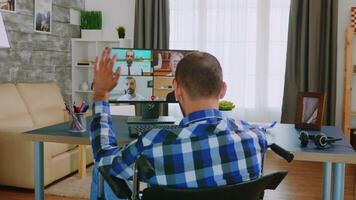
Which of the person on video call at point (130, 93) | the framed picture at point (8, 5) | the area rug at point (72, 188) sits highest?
the framed picture at point (8, 5)

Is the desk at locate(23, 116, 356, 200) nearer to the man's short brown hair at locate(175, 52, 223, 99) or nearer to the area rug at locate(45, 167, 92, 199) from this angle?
the man's short brown hair at locate(175, 52, 223, 99)

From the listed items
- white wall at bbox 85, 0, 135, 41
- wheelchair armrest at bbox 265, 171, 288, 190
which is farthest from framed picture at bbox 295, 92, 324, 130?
A: white wall at bbox 85, 0, 135, 41

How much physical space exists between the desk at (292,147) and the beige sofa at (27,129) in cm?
106

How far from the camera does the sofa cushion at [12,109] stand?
12.6 feet

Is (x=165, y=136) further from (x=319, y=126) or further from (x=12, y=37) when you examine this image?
(x=12, y=37)

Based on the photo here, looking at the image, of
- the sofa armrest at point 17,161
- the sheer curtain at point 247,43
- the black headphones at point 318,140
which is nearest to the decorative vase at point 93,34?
the sheer curtain at point 247,43

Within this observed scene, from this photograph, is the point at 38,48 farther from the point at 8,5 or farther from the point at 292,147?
the point at 292,147

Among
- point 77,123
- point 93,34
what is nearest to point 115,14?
point 93,34

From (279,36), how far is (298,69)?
18.0 inches

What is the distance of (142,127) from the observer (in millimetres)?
2271

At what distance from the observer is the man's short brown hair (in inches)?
51.7

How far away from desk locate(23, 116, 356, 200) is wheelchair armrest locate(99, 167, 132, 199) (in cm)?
64

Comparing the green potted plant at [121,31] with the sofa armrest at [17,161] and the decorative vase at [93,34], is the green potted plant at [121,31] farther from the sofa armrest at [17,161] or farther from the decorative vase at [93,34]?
the sofa armrest at [17,161]

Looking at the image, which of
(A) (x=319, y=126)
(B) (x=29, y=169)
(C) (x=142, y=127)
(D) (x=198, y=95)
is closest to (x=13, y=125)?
(B) (x=29, y=169)
